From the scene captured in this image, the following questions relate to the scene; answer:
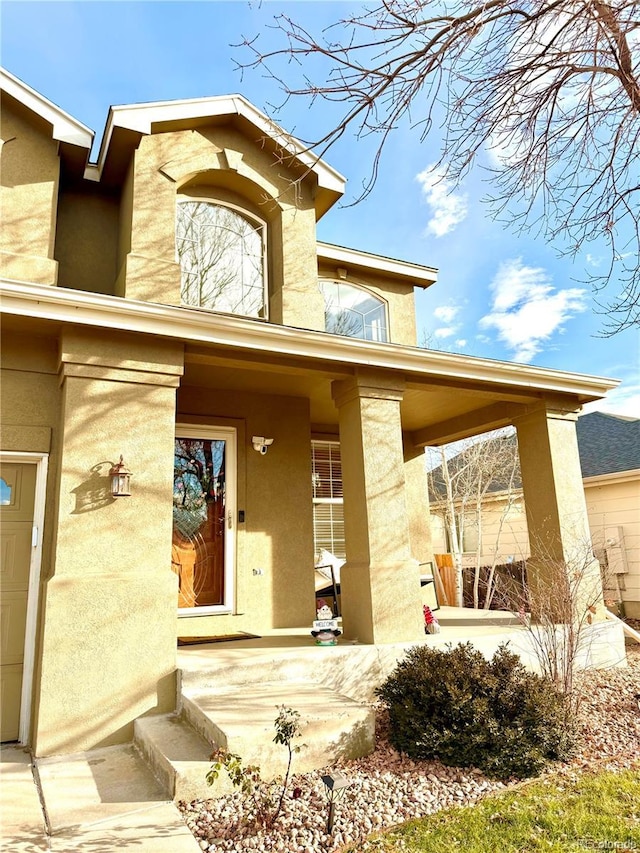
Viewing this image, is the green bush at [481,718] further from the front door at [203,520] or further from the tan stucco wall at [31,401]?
the tan stucco wall at [31,401]

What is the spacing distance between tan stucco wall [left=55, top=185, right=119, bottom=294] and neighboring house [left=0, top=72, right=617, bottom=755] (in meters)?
0.02

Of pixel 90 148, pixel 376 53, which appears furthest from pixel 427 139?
pixel 90 148

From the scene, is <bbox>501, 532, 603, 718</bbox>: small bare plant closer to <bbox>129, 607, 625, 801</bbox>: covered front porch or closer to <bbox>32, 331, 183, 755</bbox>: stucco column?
<bbox>129, 607, 625, 801</bbox>: covered front porch

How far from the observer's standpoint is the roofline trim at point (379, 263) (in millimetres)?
8617

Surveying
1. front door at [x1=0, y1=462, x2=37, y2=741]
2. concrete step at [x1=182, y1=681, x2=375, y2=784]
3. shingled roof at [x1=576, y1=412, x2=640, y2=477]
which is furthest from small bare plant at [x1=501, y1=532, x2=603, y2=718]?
shingled roof at [x1=576, y1=412, x2=640, y2=477]

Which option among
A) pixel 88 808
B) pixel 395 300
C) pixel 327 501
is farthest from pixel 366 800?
pixel 395 300

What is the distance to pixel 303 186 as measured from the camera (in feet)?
24.6

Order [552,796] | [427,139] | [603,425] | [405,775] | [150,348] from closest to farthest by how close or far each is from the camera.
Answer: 1. [552,796]
2. [405,775]
3. [427,139]
4. [150,348]
5. [603,425]

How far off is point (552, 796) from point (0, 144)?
24.4ft

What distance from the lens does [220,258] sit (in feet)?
23.1

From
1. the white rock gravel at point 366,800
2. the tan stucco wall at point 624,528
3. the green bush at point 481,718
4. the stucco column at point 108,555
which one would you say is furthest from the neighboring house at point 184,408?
the tan stucco wall at point 624,528

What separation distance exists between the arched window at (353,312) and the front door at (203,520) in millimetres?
2842

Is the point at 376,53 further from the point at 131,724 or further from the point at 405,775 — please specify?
the point at 131,724

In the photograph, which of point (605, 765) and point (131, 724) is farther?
point (131, 724)
